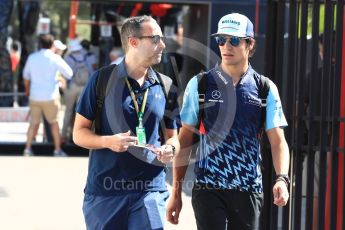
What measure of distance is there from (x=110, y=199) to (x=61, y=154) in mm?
10709

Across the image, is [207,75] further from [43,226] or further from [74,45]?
[74,45]

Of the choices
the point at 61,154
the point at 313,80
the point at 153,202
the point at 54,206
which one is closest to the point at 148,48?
the point at 153,202

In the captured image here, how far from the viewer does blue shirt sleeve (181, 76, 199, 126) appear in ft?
18.2

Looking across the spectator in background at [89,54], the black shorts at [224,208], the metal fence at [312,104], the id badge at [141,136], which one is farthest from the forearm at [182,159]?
the spectator in background at [89,54]

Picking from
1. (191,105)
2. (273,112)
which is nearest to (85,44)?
(191,105)

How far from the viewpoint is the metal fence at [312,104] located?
676 centimetres

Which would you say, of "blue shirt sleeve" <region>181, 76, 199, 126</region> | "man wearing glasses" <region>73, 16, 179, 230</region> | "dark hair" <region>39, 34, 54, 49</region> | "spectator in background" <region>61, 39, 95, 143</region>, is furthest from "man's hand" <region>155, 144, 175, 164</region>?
"spectator in background" <region>61, 39, 95, 143</region>

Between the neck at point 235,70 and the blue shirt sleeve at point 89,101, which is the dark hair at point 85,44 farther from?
the blue shirt sleeve at point 89,101

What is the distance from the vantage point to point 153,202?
17.5ft

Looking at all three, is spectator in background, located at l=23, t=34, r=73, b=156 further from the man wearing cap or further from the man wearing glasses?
the man wearing glasses

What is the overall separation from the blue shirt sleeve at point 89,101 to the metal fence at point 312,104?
2026 millimetres

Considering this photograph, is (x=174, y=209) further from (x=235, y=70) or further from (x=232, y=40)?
(x=232, y=40)

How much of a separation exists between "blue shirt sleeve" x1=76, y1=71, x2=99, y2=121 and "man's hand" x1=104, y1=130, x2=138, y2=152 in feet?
0.88

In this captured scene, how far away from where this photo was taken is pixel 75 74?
16.2 m
